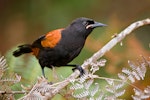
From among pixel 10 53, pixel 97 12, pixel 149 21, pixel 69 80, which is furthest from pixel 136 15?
pixel 69 80

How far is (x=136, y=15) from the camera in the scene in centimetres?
864

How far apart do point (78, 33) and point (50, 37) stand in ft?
0.80

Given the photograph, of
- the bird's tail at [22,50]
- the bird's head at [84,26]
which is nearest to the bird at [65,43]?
the bird's head at [84,26]

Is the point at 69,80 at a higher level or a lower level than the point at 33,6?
lower

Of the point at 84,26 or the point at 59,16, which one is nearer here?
the point at 84,26

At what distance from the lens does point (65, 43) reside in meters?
4.83

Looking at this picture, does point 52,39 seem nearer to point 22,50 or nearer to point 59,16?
point 22,50

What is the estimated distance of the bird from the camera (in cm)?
479

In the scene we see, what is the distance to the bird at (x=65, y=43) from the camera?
4.79 meters

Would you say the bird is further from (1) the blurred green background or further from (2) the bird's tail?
(1) the blurred green background

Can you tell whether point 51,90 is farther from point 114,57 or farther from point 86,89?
point 114,57

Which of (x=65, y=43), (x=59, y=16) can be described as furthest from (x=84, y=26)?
(x=59, y=16)

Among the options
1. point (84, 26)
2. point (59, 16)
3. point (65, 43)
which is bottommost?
point (65, 43)

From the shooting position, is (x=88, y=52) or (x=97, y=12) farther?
(x=97, y=12)
